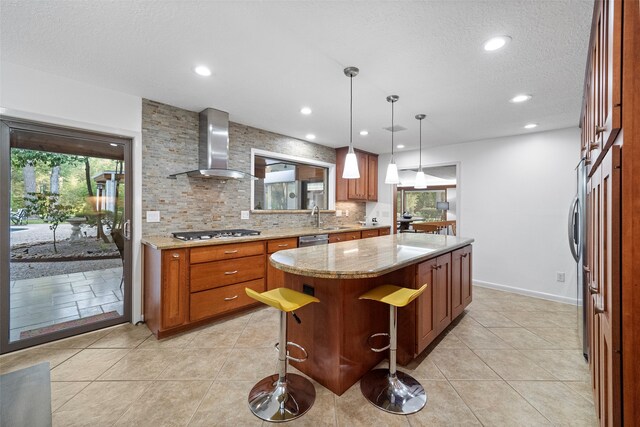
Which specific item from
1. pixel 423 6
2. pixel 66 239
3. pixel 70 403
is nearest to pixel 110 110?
pixel 66 239

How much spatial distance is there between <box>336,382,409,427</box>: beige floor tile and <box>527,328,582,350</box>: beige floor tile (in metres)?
1.89

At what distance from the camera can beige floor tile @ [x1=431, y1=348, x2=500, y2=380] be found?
6.70 ft

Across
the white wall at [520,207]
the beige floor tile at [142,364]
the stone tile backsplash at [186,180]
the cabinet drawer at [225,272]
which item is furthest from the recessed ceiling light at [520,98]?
the beige floor tile at [142,364]

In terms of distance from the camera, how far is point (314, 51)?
2.02 metres

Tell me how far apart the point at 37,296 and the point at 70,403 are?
4.37 feet

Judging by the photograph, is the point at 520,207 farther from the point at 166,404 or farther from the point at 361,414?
the point at 166,404

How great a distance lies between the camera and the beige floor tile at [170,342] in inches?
96.7

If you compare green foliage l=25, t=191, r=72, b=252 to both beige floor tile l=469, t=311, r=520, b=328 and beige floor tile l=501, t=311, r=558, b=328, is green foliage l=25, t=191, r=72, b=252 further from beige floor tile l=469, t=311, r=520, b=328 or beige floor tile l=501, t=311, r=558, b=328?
beige floor tile l=501, t=311, r=558, b=328

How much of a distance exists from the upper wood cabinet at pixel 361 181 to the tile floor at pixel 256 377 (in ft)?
9.33

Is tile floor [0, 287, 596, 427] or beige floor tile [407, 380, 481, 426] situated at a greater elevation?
tile floor [0, 287, 596, 427]

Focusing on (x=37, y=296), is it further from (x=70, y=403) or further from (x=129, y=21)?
(x=129, y=21)

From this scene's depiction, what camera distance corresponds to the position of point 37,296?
2.50 metres

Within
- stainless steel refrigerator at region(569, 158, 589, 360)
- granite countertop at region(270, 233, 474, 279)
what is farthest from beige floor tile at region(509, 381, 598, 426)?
granite countertop at region(270, 233, 474, 279)

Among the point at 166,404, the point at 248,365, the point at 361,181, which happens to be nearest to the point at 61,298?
the point at 166,404
